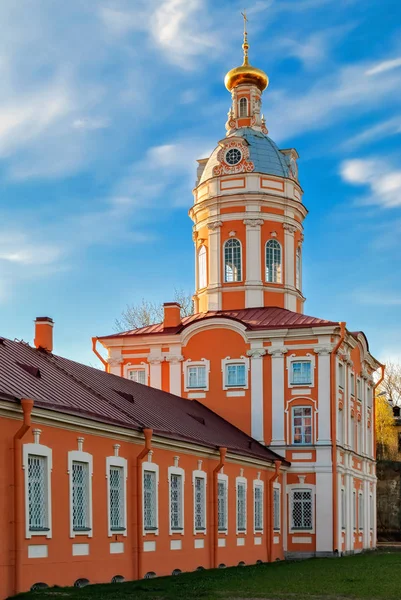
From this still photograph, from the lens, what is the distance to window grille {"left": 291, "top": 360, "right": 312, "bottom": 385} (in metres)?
33.8

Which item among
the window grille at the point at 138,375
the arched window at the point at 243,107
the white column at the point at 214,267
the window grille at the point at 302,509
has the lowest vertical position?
the window grille at the point at 302,509

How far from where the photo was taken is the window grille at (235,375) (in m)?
34.3

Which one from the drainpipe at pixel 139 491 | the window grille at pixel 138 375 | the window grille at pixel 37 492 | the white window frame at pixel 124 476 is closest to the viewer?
the window grille at pixel 37 492

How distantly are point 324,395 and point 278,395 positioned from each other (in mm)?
1556

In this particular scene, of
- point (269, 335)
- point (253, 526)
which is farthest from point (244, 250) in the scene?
point (253, 526)

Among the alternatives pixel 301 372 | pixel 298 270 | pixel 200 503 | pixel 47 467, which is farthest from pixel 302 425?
pixel 47 467

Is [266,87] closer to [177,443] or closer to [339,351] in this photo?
[339,351]

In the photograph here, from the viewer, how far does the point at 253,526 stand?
1168 inches

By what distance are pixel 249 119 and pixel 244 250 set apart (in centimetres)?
629

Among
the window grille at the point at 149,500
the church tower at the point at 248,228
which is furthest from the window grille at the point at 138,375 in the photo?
the window grille at the point at 149,500

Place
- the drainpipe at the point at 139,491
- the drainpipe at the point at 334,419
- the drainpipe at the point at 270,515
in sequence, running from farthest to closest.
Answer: the drainpipe at the point at 334,419 → the drainpipe at the point at 270,515 → the drainpipe at the point at 139,491

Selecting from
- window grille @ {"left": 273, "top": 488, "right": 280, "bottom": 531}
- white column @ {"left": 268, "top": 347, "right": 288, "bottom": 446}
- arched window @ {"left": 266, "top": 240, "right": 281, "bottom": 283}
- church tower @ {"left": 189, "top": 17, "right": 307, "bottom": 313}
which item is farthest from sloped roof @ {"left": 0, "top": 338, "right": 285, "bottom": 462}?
arched window @ {"left": 266, "top": 240, "right": 281, "bottom": 283}

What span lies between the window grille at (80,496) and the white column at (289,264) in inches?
739

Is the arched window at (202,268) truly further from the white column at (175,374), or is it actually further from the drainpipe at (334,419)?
the drainpipe at (334,419)
